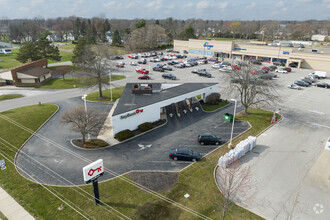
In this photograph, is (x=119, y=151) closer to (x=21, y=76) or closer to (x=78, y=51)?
(x=21, y=76)

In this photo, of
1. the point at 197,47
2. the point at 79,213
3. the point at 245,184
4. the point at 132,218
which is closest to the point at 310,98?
the point at 245,184

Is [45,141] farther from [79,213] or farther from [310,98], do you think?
[310,98]

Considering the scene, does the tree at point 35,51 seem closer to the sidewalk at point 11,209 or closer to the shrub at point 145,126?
the shrub at point 145,126

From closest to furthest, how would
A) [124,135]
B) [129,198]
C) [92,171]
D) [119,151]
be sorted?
1. [92,171]
2. [129,198]
3. [119,151]
4. [124,135]

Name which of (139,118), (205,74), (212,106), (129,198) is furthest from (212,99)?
(129,198)

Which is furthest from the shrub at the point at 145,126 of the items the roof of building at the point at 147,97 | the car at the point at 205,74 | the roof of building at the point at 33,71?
the roof of building at the point at 33,71

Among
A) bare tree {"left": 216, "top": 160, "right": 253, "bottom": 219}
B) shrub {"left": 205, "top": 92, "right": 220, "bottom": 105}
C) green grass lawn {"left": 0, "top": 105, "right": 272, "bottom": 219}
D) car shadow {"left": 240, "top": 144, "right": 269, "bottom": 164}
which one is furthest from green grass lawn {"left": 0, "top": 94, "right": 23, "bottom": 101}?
car shadow {"left": 240, "top": 144, "right": 269, "bottom": 164}
